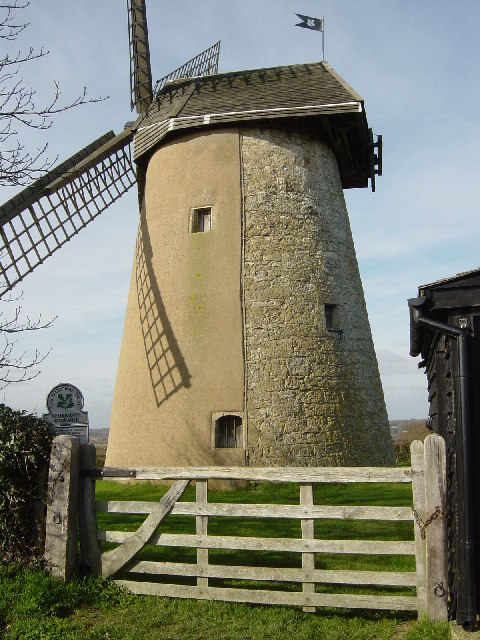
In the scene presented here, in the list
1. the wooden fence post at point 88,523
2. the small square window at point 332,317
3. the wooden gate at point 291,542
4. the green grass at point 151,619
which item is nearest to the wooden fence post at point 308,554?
the wooden gate at point 291,542

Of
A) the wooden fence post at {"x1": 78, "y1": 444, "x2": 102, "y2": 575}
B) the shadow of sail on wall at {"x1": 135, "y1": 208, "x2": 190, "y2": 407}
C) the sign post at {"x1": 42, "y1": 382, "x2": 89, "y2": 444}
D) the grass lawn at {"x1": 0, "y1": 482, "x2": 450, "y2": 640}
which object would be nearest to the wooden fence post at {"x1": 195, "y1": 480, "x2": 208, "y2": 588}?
the grass lawn at {"x1": 0, "y1": 482, "x2": 450, "y2": 640}

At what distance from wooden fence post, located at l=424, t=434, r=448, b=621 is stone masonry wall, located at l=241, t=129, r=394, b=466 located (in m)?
7.78

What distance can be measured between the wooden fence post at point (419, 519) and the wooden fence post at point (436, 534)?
5 cm

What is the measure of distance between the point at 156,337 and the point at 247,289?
Result: 7.56 ft

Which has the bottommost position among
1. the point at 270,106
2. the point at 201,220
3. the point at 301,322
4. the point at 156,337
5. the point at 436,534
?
the point at 436,534

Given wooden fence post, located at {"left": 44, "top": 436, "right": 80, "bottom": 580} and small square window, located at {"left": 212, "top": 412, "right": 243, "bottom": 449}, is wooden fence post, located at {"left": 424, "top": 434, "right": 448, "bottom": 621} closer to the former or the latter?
wooden fence post, located at {"left": 44, "top": 436, "right": 80, "bottom": 580}

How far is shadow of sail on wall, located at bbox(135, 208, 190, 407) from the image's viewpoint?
535 inches

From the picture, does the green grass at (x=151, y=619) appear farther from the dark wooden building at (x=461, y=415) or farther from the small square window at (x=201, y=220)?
the small square window at (x=201, y=220)

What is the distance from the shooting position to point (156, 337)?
46.5 ft

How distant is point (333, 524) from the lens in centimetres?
942

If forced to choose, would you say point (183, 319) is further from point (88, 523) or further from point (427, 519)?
point (427, 519)

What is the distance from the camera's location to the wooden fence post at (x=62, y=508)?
6.12 m

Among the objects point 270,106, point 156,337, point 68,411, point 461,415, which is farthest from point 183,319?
point 461,415

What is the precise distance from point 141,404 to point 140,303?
7.88 feet
